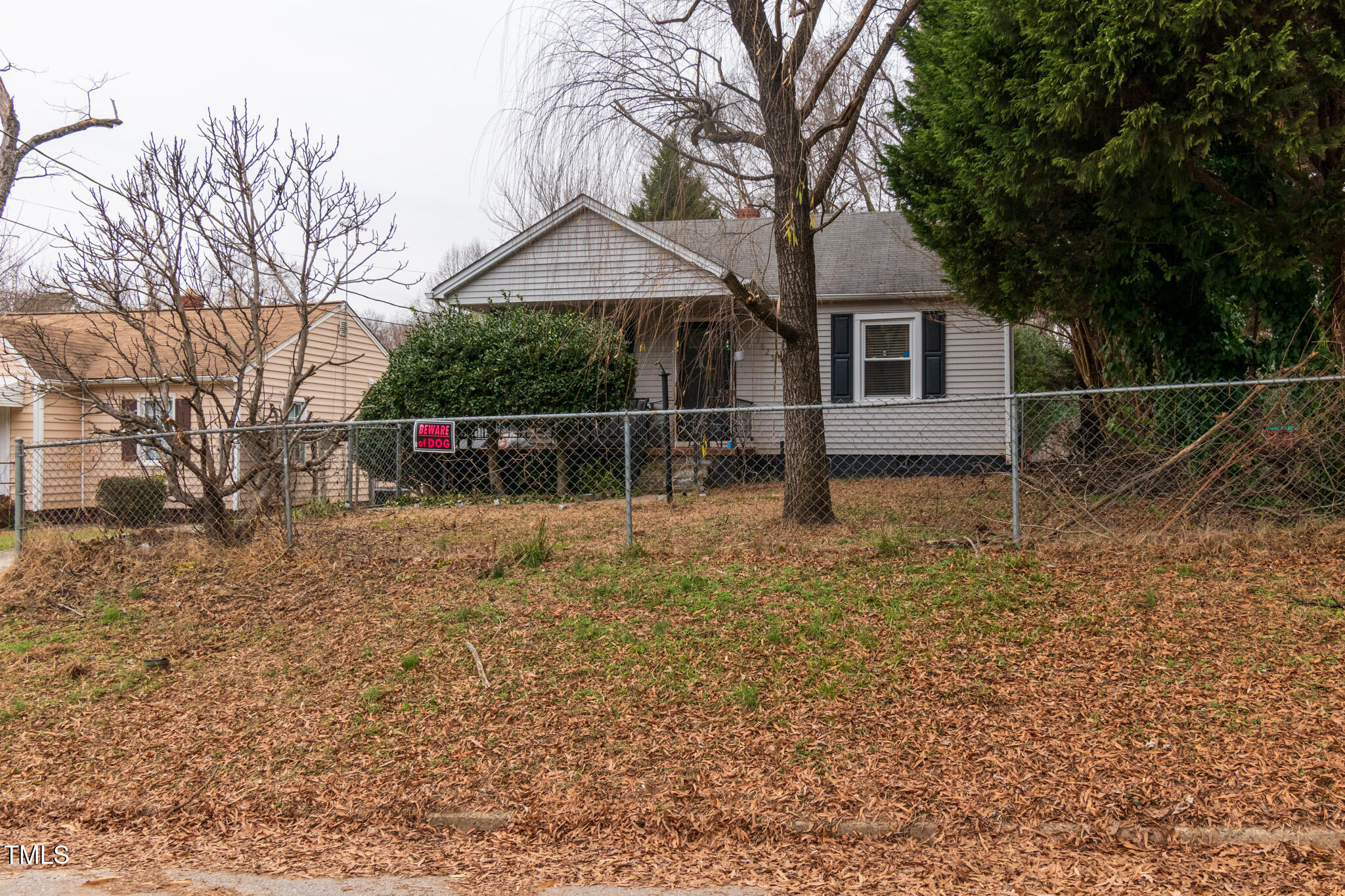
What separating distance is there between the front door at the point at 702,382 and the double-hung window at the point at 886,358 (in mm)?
2268

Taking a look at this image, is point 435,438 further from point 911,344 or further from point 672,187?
point 911,344

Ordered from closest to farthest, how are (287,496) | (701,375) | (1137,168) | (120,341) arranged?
(1137,168) → (287,496) → (701,375) → (120,341)

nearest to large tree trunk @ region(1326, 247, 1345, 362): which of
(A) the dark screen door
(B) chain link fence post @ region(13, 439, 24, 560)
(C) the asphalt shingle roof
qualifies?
(C) the asphalt shingle roof

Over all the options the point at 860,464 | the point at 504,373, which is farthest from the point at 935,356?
the point at 504,373

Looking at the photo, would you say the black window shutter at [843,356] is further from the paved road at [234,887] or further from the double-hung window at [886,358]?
the paved road at [234,887]

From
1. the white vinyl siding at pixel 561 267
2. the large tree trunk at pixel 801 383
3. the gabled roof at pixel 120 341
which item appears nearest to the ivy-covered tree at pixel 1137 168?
the large tree trunk at pixel 801 383

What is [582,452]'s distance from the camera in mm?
12305

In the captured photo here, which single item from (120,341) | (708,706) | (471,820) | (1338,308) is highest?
(120,341)

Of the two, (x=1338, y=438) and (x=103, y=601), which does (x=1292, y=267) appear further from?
(x=103, y=601)

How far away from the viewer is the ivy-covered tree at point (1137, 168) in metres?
5.61

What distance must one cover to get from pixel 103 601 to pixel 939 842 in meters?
6.57

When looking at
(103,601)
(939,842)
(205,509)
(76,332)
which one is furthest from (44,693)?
(76,332)

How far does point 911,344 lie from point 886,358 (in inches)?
17.7

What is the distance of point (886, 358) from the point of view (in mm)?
13945
